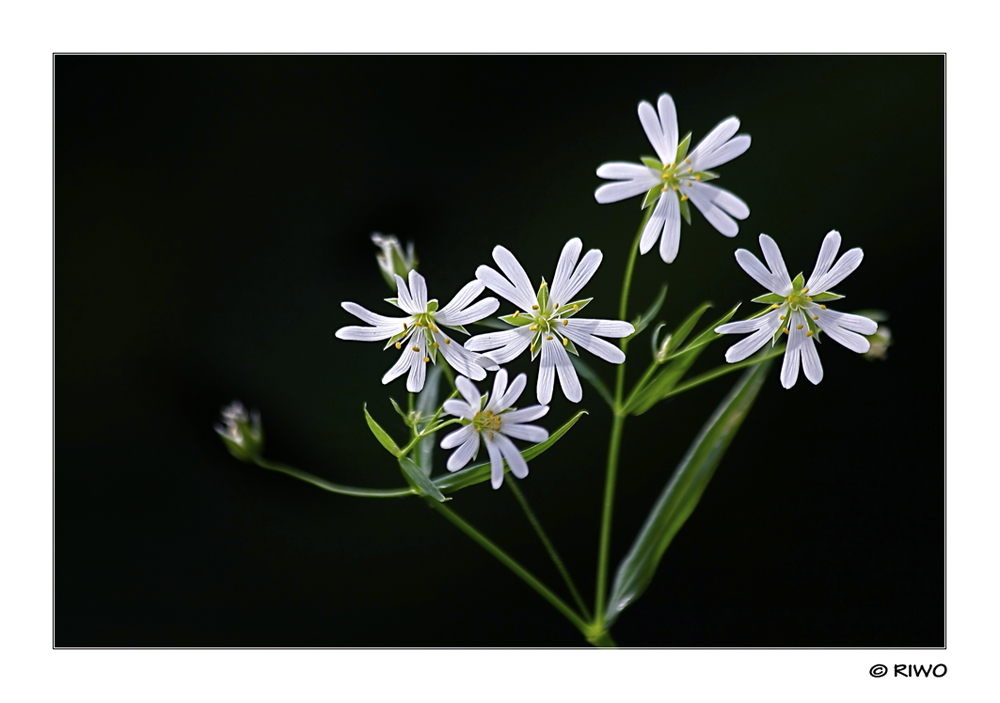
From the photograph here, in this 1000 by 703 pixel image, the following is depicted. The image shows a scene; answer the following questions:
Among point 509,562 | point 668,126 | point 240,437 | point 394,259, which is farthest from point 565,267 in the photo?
point 240,437

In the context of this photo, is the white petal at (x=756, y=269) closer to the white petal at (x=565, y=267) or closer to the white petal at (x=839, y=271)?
the white petal at (x=839, y=271)

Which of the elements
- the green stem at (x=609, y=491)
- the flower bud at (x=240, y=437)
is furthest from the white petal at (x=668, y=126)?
the flower bud at (x=240, y=437)

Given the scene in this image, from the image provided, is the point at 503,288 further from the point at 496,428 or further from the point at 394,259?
the point at 394,259

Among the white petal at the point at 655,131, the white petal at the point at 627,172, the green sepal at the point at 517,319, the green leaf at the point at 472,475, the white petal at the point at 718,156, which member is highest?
the white petal at the point at 655,131

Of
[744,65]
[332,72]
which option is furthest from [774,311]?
[332,72]

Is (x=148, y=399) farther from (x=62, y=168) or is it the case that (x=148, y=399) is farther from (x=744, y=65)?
(x=744, y=65)

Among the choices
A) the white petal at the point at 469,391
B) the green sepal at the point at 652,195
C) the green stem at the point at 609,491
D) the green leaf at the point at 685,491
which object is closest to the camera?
the white petal at the point at 469,391

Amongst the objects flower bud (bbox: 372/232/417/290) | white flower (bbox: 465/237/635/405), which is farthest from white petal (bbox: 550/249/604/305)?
flower bud (bbox: 372/232/417/290)
